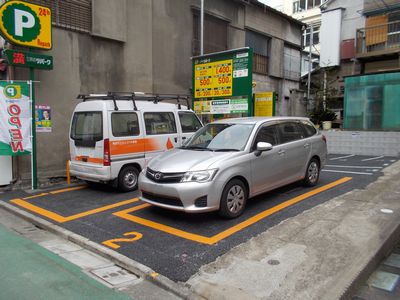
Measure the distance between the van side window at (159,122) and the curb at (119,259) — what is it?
129 inches

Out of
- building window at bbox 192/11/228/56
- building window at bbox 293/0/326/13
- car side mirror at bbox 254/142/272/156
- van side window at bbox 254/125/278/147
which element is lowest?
car side mirror at bbox 254/142/272/156

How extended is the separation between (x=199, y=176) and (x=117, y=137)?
3064mm

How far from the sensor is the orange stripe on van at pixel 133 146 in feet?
24.5

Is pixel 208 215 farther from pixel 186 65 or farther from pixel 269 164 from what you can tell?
pixel 186 65

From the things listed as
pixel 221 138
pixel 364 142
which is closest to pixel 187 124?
pixel 221 138

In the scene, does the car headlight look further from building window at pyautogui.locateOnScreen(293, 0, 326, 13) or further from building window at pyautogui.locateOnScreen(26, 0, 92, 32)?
building window at pyautogui.locateOnScreen(293, 0, 326, 13)

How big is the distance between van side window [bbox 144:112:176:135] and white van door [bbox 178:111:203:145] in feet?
0.92

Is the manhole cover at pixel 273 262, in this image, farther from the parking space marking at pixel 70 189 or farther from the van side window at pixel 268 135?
the parking space marking at pixel 70 189

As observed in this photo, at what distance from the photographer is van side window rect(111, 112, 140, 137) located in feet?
24.7

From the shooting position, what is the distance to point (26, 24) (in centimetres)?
820

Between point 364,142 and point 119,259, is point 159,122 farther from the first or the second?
point 364,142

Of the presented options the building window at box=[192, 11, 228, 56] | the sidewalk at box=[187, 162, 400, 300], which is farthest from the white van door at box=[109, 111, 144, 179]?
the building window at box=[192, 11, 228, 56]

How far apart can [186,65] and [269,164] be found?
8.49m

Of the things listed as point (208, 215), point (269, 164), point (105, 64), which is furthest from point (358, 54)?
point (208, 215)
